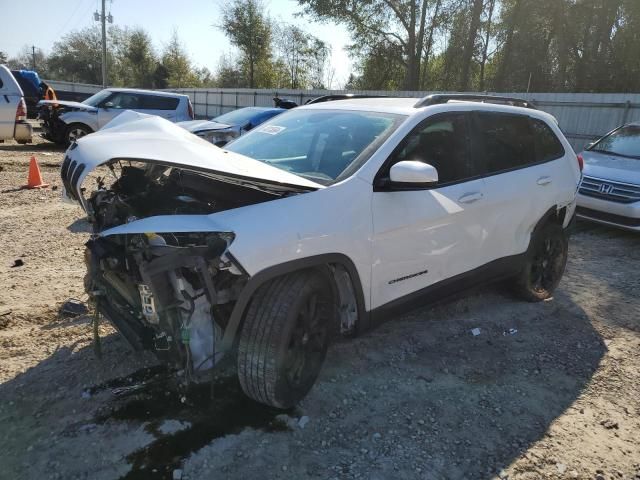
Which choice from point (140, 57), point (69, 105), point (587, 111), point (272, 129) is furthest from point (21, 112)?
point (140, 57)

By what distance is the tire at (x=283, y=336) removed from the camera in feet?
8.46

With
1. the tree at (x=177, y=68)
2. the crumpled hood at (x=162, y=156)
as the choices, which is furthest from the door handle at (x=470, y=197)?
the tree at (x=177, y=68)

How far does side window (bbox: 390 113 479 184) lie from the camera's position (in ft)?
10.8

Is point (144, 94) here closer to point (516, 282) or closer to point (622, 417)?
point (516, 282)

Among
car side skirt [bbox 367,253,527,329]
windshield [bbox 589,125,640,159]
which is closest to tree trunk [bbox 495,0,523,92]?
windshield [bbox 589,125,640,159]

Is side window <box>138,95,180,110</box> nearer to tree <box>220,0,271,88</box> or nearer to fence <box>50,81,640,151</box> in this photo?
fence <box>50,81,640,151</box>

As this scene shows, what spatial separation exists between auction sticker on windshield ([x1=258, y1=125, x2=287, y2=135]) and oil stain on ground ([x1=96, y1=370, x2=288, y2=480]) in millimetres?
1877

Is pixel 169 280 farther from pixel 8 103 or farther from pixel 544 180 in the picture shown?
pixel 8 103

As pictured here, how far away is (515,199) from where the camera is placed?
3973 mm

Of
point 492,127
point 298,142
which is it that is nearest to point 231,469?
point 298,142

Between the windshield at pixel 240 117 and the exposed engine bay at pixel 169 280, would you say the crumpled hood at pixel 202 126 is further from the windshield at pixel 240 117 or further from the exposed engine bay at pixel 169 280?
the exposed engine bay at pixel 169 280

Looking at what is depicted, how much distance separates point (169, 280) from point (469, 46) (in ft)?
86.6

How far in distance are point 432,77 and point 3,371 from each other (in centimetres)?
2924

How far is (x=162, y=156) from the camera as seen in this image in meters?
2.45
